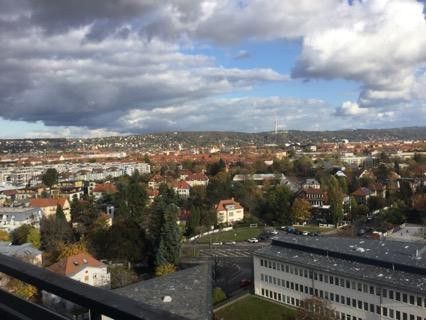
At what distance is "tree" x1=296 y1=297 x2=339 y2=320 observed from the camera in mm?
17172

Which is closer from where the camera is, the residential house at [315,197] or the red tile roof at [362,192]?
the residential house at [315,197]

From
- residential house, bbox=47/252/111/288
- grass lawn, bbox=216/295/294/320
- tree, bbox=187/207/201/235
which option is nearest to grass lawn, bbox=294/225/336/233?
tree, bbox=187/207/201/235

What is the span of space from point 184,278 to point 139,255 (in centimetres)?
1143

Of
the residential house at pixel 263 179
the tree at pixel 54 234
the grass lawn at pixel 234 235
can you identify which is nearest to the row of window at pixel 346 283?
the grass lawn at pixel 234 235

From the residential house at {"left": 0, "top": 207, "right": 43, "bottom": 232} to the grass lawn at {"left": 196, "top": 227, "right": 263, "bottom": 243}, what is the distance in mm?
13006

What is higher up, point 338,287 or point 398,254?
point 398,254

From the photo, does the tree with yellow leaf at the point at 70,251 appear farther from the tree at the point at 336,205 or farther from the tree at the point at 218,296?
the tree at the point at 336,205

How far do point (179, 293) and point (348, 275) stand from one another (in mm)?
7549

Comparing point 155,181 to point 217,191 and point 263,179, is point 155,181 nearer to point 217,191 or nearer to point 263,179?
point 263,179

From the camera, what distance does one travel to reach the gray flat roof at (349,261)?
18.3 meters

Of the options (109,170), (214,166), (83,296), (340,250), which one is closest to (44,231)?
(340,250)

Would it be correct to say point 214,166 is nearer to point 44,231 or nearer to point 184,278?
point 44,231

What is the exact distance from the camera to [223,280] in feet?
84.7

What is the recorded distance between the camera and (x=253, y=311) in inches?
840
